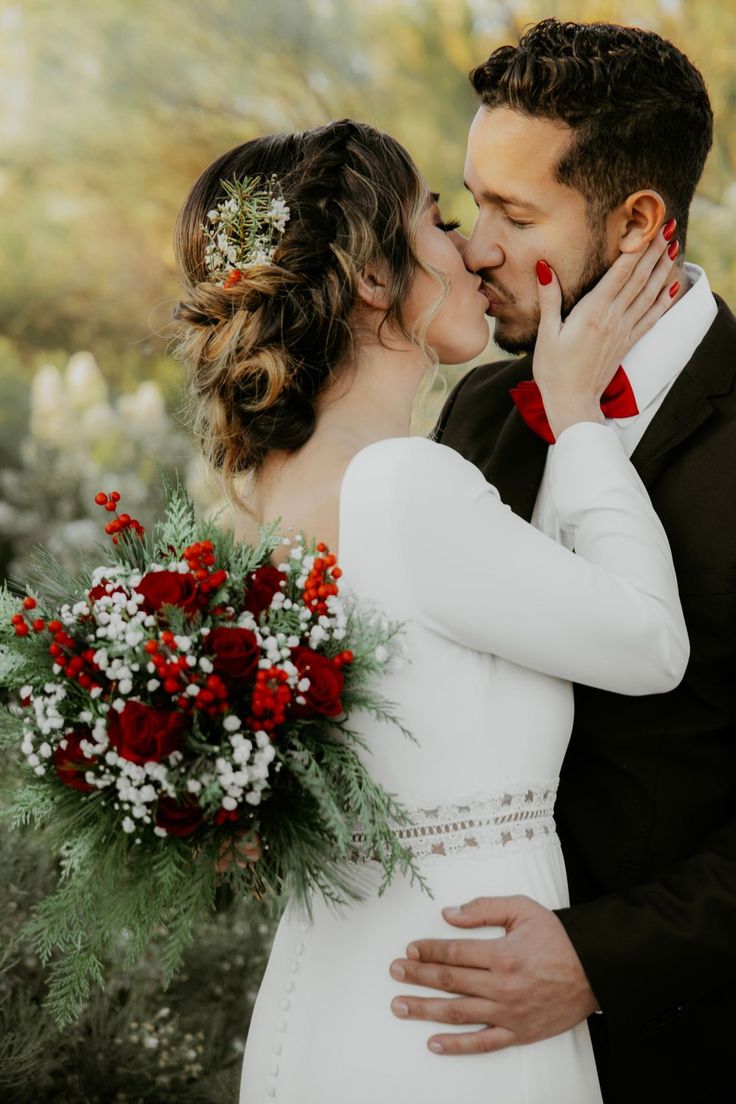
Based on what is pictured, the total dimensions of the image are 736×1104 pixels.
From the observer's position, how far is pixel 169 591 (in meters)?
1.76

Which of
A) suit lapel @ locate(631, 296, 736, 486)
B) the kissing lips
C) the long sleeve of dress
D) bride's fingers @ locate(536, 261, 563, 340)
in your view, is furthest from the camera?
the kissing lips

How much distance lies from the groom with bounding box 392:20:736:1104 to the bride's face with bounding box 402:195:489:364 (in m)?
0.18

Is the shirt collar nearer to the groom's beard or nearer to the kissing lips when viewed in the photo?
the groom's beard

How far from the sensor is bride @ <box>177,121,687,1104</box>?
1.89 metres

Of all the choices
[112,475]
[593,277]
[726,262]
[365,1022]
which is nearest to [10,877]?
[365,1022]

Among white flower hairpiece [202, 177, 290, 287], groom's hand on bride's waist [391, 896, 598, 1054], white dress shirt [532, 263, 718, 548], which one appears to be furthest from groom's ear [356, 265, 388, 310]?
groom's hand on bride's waist [391, 896, 598, 1054]

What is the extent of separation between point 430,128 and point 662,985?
5.19 meters

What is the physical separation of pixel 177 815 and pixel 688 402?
1363 millimetres

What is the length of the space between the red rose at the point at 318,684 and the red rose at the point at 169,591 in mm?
183

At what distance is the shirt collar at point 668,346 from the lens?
2498 millimetres

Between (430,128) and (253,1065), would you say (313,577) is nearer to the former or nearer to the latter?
(253,1065)

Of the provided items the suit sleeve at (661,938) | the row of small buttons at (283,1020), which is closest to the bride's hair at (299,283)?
the row of small buttons at (283,1020)

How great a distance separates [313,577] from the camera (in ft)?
5.99

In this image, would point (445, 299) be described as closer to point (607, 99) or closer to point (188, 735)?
point (607, 99)
